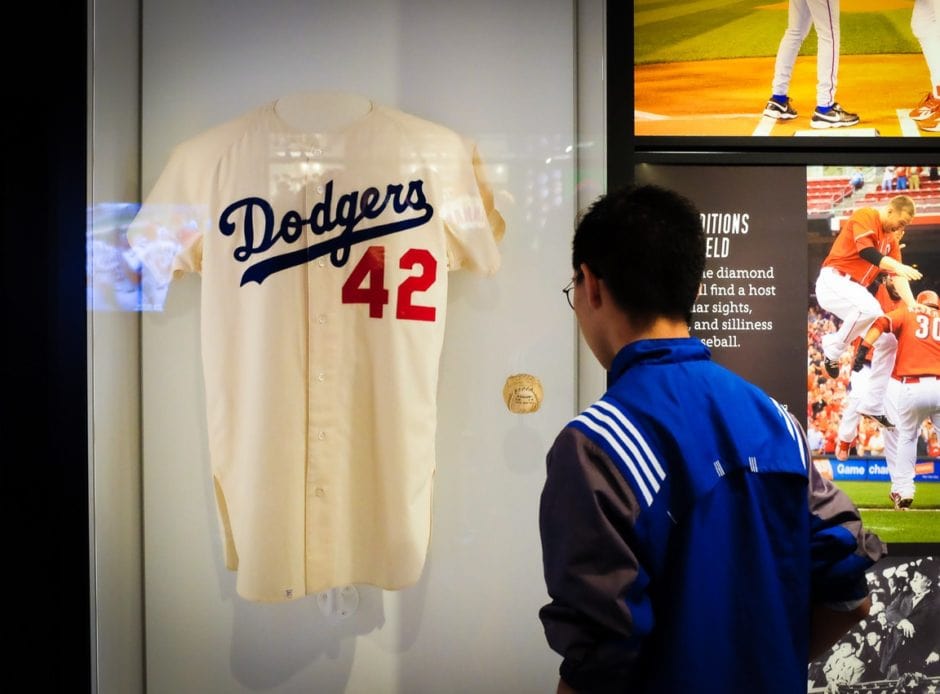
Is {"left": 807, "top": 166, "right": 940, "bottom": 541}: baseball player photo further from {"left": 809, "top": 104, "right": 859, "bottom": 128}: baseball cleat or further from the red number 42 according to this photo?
the red number 42

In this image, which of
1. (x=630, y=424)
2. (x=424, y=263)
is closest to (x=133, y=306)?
(x=424, y=263)

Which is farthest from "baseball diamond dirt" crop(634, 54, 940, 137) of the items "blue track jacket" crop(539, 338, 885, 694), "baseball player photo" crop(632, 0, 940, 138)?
"blue track jacket" crop(539, 338, 885, 694)

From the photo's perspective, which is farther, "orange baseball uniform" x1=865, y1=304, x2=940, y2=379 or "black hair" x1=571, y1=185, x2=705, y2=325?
"orange baseball uniform" x1=865, y1=304, x2=940, y2=379

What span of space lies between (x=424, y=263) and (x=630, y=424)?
0.81 metres

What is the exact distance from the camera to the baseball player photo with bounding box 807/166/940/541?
87.4 inches

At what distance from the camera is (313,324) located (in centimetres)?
170

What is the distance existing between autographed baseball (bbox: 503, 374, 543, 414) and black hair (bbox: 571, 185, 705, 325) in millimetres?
631

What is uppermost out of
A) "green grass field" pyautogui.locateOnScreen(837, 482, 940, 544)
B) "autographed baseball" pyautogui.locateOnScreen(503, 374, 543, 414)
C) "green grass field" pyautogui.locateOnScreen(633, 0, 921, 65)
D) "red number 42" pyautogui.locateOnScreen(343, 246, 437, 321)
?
"green grass field" pyautogui.locateOnScreen(633, 0, 921, 65)

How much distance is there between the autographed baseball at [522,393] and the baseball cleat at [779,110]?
1130 mm

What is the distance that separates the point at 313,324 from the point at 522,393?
51 centimetres

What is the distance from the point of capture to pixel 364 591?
1793 millimetres

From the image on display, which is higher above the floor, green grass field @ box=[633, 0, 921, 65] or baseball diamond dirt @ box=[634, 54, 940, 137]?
green grass field @ box=[633, 0, 921, 65]

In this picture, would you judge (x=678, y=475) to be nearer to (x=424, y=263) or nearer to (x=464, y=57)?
(x=424, y=263)

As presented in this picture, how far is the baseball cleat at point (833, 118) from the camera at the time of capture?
220cm
